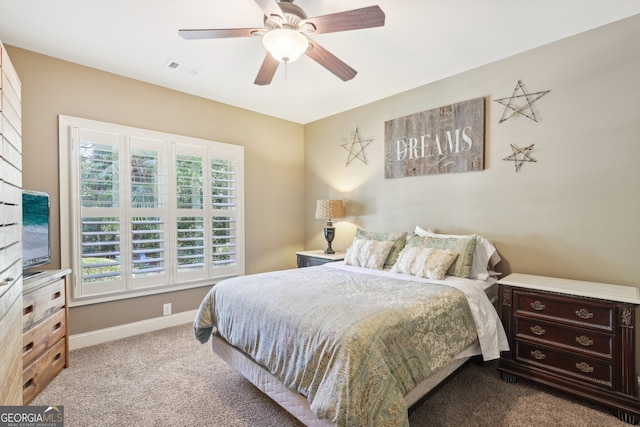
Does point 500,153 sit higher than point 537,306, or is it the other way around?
point 500,153

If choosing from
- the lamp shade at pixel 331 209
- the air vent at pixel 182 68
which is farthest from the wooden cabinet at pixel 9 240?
the lamp shade at pixel 331 209

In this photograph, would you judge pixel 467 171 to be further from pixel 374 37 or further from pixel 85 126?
pixel 85 126

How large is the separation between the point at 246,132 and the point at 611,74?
3.82 metres

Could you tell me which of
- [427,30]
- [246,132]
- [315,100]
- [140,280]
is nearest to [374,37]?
[427,30]

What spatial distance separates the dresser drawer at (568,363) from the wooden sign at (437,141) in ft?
5.42

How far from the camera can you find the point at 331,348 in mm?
1495

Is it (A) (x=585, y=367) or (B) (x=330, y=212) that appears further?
(B) (x=330, y=212)

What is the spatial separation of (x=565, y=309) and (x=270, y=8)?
9.09 feet

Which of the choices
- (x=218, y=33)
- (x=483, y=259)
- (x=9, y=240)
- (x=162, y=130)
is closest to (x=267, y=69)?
(x=218, y=33)

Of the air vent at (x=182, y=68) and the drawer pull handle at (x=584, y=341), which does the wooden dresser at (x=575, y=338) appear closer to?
the drawer pull handle at (x=584, y=341)

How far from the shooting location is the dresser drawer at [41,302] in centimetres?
209

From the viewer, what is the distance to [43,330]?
2.27m

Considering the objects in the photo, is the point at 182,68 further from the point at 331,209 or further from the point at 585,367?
the point at 585,367

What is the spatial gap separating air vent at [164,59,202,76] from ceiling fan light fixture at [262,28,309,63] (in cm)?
144
